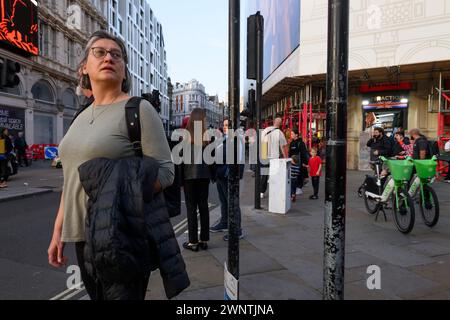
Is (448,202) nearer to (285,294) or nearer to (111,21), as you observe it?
(285,294)

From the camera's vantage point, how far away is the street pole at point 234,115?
2688mm

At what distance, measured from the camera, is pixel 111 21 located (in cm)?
4497

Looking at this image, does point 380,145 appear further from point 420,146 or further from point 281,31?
point 281,31

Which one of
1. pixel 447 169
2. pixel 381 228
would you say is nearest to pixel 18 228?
pixel 381 228

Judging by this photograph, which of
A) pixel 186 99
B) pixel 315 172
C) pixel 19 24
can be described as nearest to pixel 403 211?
pixel 315 172

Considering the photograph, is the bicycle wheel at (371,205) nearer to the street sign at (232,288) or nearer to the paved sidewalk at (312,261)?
the paved sidewalk at (312,261)

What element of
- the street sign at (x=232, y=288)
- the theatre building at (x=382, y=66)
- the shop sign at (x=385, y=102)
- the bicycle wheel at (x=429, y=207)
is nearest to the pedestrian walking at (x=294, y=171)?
the bicycle wheel at (x=429, y=207)

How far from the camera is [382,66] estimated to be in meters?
14.2

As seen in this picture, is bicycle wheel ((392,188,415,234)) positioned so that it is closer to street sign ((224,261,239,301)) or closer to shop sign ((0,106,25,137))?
street sign ((224,261,239,301))

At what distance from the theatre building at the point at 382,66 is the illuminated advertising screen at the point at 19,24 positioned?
16.1m

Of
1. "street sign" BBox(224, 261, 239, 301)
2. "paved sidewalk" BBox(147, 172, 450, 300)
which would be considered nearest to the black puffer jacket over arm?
"street sign" BBox(224, 261, 239, 301)

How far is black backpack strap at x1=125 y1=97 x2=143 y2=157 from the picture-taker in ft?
5.33

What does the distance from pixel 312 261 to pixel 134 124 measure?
309cm
